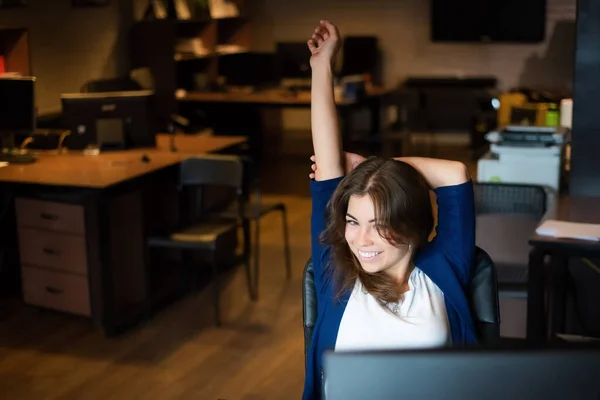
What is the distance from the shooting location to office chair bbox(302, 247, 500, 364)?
1937mm

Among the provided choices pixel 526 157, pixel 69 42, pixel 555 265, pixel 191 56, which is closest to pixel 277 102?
pixel 191 56

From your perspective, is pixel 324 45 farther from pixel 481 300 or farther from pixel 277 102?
pixel 277 102

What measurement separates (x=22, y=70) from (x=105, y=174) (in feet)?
5.47

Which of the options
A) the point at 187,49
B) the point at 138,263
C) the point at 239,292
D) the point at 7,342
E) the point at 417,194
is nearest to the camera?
the point at 417,194

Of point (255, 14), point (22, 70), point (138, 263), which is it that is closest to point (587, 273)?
point (138, 263)

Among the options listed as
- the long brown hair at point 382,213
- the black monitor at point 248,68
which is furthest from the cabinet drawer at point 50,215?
the black monitor at point 248,68

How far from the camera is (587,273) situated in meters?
3.65

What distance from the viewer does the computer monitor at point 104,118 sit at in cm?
502

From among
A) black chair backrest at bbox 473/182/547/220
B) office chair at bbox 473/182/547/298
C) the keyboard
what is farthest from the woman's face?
the keyboard

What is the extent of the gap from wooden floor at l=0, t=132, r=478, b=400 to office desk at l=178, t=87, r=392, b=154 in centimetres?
295

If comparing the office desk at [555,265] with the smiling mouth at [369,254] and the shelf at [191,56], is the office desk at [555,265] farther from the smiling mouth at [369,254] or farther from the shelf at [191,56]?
the shelf at [191,56]

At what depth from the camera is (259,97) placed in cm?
794

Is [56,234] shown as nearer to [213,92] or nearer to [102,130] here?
[102,130]

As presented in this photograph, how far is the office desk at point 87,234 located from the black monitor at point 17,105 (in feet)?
1.03
